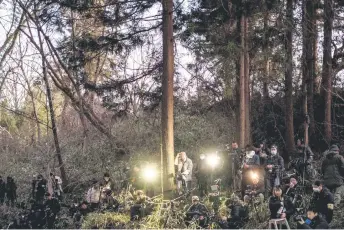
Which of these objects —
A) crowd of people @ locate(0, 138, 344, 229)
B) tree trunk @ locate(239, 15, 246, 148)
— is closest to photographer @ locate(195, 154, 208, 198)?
crowd of people @ locate(0, 138, 344, 229)

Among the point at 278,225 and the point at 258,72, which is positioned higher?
the point at 258,72

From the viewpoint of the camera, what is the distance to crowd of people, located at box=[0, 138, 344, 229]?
395 inches

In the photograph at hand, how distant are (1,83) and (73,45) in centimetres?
917

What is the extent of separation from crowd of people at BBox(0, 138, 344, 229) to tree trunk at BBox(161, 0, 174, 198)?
687 millimetres

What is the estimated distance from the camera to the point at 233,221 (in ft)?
34.7

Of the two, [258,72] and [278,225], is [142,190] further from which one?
[258,72]

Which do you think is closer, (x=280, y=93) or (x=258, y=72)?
(x=280, y=93)

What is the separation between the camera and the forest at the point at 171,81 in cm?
1376

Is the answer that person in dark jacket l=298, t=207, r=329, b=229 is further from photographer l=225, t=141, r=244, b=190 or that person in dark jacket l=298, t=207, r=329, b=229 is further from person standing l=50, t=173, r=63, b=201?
person standing l=50, t=173, r=63, b=201

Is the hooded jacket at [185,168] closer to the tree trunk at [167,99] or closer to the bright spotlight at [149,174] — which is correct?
the tree trunk at [167,99]

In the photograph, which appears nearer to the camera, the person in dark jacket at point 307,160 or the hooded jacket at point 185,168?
the person in dark jacket at point 307,160

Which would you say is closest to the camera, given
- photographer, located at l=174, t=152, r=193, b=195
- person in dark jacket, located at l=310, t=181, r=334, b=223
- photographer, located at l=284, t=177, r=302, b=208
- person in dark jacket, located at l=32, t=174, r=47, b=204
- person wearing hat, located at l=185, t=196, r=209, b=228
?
person in dark jacket, located at l=310, t=181, r=334, b=223

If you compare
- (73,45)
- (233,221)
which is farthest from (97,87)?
(233,221)

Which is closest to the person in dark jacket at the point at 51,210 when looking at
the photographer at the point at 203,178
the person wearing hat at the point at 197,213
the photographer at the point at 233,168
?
the person wearing hat at the point at 197,213
